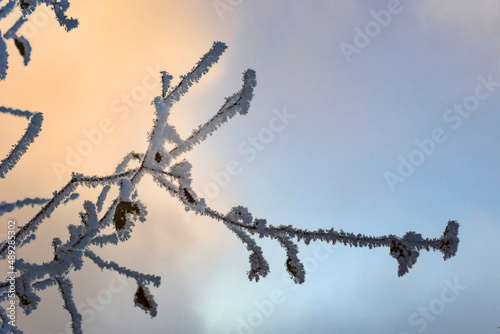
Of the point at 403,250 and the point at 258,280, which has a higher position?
the point at 403,250

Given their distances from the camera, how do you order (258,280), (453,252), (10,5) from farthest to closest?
1. (10,5)
2. (258,280)
3. (453,252)

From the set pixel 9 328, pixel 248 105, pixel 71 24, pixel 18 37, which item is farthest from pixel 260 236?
pixel 18 37

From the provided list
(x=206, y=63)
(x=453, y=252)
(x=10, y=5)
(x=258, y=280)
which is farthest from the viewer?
(x=10, y=5)

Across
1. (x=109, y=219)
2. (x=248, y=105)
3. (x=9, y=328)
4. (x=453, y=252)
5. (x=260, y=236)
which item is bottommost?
(x=9, y=328)

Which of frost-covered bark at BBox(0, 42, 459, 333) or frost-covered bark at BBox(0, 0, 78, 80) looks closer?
frost-covered bark at BBox(0, 42, 459, 333)

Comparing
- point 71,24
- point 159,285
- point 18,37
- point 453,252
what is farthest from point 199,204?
point 18,37

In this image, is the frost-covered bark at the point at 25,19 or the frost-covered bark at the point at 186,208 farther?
the frost-covered bark at the point at 25,19

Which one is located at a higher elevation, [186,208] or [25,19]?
[25,19]

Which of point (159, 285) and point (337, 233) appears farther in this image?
point (159, 285)

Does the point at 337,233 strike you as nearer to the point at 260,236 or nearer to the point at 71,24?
the point at 260,236

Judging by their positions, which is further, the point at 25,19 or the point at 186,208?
the point at 25,19
